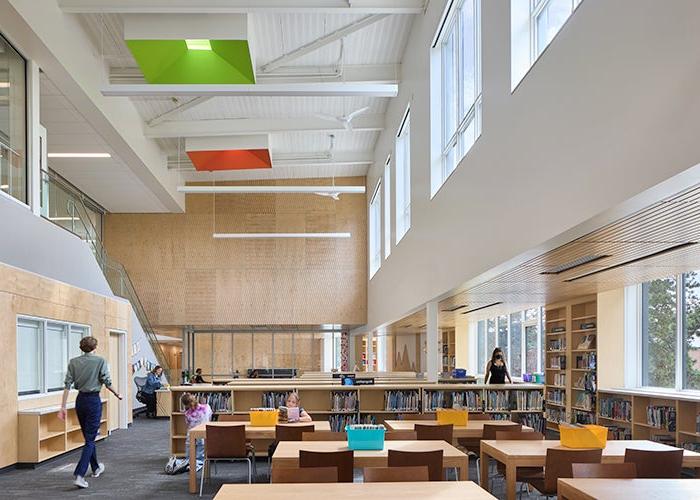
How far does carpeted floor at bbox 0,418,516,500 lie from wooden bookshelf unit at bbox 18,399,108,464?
0.14 m

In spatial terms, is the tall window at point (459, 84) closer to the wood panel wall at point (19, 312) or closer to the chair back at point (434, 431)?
the chair back at point (434, 431)

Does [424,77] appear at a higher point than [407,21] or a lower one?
lower

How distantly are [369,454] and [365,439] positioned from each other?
17 centimetres

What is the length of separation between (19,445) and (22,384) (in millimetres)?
830

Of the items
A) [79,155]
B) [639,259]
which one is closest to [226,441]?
[639,259]

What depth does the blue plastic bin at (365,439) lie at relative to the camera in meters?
6.36

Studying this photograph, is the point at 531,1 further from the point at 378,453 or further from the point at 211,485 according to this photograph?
the point at 211,485

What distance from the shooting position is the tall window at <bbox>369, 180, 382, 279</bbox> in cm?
2117

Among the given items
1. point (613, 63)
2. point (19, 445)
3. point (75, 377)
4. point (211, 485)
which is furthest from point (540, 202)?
point (19, 445)

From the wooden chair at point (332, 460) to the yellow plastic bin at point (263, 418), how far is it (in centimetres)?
269

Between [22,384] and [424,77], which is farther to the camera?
[424,77]

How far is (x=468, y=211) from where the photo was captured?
9.41 meters

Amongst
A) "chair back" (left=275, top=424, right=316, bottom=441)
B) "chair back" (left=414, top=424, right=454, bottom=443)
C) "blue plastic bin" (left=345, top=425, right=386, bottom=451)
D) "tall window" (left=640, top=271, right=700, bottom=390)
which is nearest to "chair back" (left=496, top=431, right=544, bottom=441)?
"chair back" (left=414, top=424, right=454, bottom=443)

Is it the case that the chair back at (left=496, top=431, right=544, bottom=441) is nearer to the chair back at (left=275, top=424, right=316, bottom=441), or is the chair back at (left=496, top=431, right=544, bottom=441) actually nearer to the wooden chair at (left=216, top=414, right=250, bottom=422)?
the chair back at (left=275, top=424, right=316, bottom=441)
